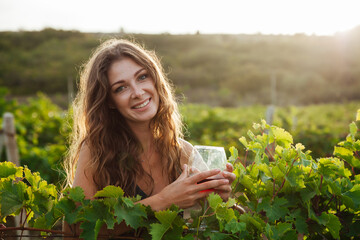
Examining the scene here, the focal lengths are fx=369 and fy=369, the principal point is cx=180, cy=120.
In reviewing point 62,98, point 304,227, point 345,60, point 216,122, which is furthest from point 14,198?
point 345,60

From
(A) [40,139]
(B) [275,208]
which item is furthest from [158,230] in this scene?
(A) [40,139]

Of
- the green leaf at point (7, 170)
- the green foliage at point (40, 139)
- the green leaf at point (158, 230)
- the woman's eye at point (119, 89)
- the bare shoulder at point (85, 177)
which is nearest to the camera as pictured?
the green leaf at point (158, 230)

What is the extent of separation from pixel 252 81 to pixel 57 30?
2413cm

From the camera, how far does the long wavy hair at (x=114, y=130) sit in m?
2.18

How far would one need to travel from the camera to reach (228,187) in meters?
1.37

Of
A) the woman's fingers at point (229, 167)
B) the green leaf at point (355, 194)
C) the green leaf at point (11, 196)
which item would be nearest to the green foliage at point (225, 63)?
the woman's fingers at point (229, 167)

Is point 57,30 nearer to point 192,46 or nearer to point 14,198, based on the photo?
point 192,46

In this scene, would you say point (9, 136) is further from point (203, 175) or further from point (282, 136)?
point (282, 136)

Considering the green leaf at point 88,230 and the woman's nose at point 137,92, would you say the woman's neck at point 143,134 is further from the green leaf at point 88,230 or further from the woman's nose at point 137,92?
the green leaf at point 88,230

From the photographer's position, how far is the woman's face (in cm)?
211

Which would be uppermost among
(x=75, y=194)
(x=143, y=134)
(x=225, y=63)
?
(x=75, y=194)

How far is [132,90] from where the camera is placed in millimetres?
2105

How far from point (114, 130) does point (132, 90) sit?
14.2 inches

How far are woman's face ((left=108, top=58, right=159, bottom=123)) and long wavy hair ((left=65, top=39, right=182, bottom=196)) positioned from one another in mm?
40
